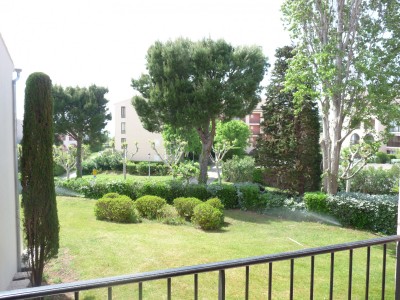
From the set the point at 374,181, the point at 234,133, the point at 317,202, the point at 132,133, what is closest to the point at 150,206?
the point at 317,202

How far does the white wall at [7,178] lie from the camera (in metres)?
4.00

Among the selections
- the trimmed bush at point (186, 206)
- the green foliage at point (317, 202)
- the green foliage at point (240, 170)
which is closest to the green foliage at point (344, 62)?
the green foliage at point (317, 202)

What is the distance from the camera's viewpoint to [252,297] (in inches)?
160

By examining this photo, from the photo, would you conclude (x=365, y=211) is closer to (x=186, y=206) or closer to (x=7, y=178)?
(x=186, y=206)

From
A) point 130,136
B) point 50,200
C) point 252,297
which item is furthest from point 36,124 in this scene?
point 130,136

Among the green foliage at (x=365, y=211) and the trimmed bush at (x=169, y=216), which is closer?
the green foliage at (x=365, y=211)

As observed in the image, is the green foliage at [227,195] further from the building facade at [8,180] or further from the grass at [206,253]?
the building facade at [8,180]

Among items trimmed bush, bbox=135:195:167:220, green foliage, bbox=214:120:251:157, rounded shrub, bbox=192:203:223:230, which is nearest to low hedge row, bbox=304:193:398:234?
rounded shrub, bbox=192:203:223:230

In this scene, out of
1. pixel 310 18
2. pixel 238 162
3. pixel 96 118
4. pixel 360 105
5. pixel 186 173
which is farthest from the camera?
pixel 96 118

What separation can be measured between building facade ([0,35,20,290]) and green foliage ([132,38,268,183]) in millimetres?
7553

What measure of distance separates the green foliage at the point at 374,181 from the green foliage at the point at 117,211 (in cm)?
894

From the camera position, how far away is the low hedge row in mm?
7656

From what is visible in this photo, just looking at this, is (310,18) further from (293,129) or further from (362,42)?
(293,129)

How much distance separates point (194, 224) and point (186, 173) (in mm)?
4951
